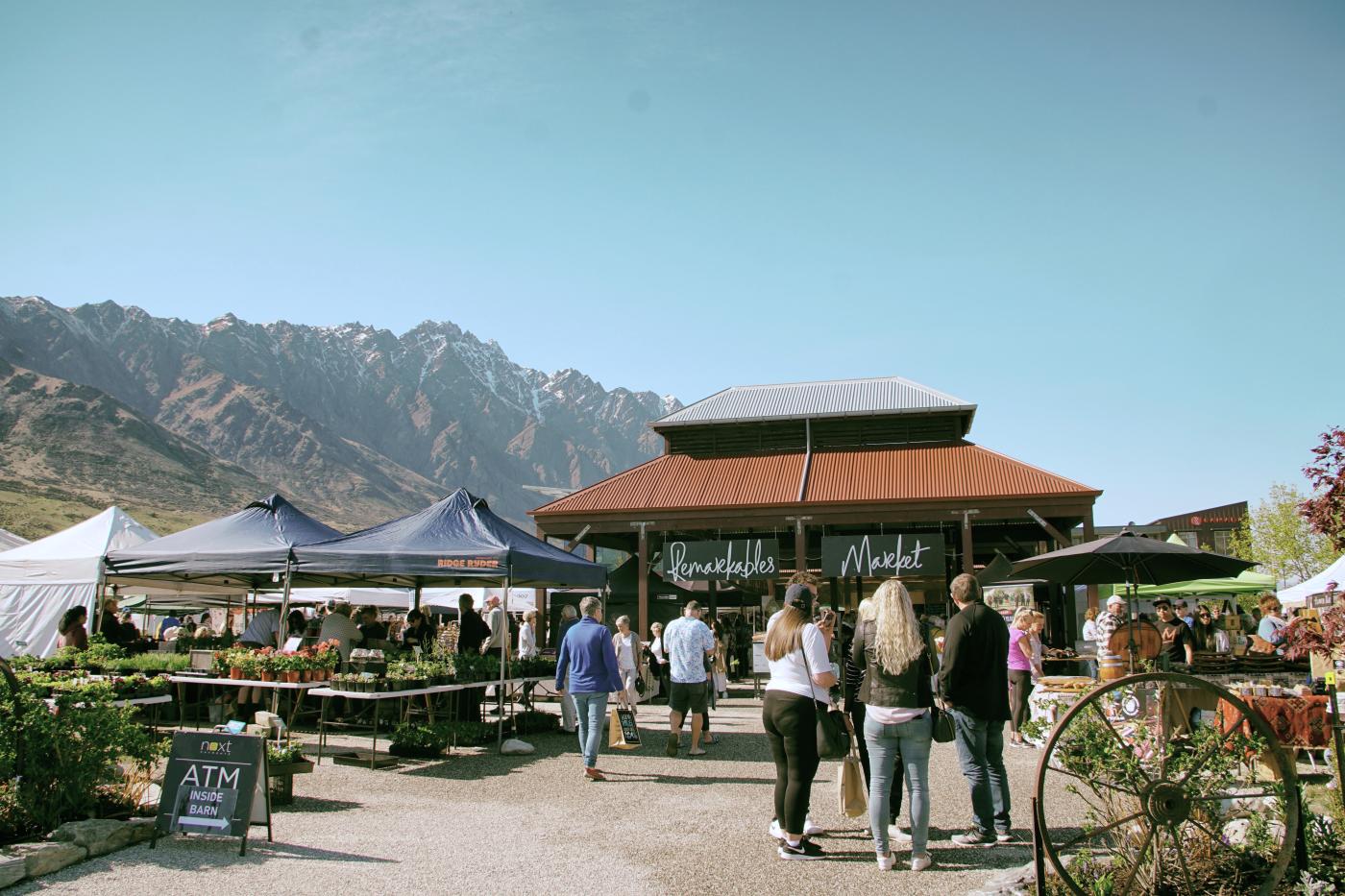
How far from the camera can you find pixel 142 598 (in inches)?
1138

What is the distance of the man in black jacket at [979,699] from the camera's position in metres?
6.63

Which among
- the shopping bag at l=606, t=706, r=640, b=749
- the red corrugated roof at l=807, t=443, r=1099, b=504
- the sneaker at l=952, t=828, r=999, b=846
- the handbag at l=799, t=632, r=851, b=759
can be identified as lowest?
the sneaker at l=952, t=828, r=999, b=846

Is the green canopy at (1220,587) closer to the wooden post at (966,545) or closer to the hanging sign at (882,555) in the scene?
the wooden post at (966,545)

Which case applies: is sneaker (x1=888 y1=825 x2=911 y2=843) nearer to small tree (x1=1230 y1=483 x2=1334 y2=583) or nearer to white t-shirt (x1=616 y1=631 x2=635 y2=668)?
white t-shirt (x1=616 y1=631 x2=635 y2=668)

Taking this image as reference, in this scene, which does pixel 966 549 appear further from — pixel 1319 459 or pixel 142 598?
pixel 142 598

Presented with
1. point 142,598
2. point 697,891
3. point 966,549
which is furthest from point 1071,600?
point 142,598

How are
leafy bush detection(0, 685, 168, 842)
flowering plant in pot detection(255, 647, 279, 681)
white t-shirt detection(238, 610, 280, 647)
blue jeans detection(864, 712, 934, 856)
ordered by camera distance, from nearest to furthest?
blue jeans detection(864, 712, 934, 856), leafy bush detection(0, 685, 168, 842), flowering plant in pot detection(255, 647, 279, 681), white t-shirt detection(238, 610, 280, 647)

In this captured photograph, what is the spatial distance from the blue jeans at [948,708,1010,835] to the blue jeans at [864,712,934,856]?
669mm

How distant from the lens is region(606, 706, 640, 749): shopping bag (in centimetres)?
1159

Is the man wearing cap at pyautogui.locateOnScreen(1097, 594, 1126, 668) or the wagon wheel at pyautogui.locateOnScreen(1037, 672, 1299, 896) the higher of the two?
the man wearing cap at pyautogui.locateOnScreen(1097, 594, 1126, 668)

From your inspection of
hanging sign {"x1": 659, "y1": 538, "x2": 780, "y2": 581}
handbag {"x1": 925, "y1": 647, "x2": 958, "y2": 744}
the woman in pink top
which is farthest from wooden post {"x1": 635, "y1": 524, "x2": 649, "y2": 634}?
handbag {"x1": 925, "y1": 647, "x2": 958, "y2": 744}

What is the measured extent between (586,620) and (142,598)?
968 inches

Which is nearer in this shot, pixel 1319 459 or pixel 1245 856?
pixel 1245 856

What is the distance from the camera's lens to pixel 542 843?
22.7 ft
